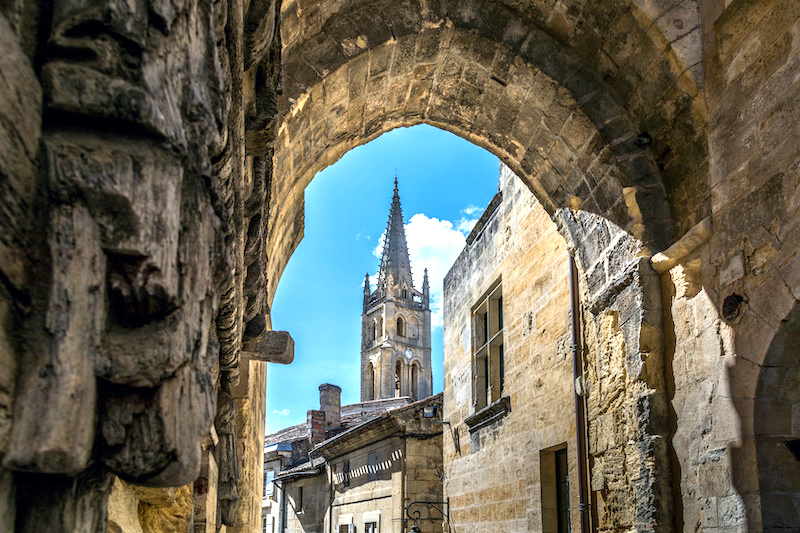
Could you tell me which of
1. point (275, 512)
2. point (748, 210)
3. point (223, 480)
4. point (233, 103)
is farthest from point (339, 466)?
point (233, 103)

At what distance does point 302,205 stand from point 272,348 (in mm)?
1274

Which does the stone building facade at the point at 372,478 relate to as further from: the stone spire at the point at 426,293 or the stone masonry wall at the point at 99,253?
the stone spire at the point at 426,293

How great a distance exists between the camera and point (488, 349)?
7.91 m

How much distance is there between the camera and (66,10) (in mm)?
921

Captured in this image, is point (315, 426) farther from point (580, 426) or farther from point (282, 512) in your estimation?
point (580, 426)

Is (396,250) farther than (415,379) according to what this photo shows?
Yes

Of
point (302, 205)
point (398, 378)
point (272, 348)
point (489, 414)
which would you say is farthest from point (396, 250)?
point (272, 348)

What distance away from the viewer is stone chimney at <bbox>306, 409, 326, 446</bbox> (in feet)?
72.2

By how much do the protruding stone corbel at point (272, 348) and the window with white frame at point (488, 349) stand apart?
13.5 feet

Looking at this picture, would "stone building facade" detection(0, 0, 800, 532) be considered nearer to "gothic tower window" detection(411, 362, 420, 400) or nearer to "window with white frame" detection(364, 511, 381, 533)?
"window with white frame" detection(364, 511, 381, 533)


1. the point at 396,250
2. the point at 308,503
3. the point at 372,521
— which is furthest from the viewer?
the point at 396,250

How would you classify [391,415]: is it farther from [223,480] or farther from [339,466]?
[223,480]

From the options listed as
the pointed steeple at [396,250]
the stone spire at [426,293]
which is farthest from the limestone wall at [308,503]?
the stone spire at [426,293]

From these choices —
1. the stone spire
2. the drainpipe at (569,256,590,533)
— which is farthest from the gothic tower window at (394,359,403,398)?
the drainpipe at (569,256,590,533)
